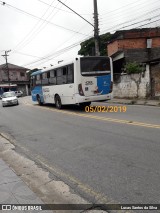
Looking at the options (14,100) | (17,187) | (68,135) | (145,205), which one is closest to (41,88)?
(14,100)

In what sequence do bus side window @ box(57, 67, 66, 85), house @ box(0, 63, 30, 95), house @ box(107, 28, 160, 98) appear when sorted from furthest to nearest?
house @ box(0, 63, 30, 95)
house @ box(107, 28, 160, 98)
bus side window @ box(57, 67, 66, 85)

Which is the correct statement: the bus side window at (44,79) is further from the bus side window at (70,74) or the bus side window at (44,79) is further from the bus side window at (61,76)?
the bus side window at (70,74)

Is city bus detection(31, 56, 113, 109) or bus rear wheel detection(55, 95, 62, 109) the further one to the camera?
bus rear wheel detection(55, 95, 62, 109)

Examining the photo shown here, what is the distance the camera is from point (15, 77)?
254 feet

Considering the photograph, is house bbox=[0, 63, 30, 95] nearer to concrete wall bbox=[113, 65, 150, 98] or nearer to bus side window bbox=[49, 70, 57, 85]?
concrete wall bbox=[113, 65, 150, 98]

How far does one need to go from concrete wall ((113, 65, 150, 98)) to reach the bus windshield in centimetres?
482

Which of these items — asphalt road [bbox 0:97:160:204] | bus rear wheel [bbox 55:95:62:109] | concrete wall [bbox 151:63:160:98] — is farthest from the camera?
concrete wall [bbox 151:63:160:98]

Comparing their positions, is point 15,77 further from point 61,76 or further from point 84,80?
point 84,80

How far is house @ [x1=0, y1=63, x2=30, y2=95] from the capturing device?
7488 cm

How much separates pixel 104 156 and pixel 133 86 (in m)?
15.8

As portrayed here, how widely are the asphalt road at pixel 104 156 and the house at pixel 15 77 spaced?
2629 inches

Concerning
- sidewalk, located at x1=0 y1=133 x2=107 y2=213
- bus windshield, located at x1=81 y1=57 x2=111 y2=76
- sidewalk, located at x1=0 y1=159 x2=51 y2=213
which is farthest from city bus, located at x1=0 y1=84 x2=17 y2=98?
sidewalk, located at x1=0 y1=159 x2=51 y2=213

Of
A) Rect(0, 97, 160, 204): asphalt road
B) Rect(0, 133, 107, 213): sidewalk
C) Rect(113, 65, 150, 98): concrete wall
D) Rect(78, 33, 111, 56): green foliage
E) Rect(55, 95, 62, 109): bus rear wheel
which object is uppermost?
Rect(78, 33, 111, 56): green foliage

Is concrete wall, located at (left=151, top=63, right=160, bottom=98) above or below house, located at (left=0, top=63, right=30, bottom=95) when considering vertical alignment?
below
